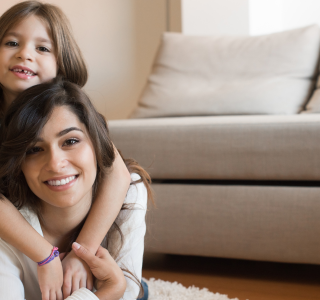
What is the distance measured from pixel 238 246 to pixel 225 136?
0.34m

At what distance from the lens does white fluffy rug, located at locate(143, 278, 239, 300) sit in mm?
1148

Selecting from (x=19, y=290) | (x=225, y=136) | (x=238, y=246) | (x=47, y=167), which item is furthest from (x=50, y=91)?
(x=238, y=246)

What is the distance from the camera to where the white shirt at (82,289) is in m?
0.87

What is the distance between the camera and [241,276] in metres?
1.35

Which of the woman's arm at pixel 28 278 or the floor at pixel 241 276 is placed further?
the floor at pixel 241 276

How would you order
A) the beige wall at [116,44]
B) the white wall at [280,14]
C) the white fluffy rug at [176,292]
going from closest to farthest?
1. the white fluffy rug at [176,292]
2. the white wall at [280,14]
3. the beige wall at [116,44]

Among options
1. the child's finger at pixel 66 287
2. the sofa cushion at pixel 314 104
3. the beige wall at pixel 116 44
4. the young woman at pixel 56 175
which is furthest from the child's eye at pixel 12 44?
the beige wall at pixel 116 44

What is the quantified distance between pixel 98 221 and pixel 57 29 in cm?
53

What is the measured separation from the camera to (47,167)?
0.89 meters

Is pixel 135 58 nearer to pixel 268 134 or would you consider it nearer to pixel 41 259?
pixel 268 134

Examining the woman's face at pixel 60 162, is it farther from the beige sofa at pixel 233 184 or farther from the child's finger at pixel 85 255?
the beige sofa at pixel 233 184

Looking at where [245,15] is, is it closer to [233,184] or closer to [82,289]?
[233,184]

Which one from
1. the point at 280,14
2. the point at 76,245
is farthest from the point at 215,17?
the point at 76,245

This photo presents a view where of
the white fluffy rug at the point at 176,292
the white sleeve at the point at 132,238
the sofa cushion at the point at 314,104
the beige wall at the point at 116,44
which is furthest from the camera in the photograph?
the beige wall at the point at 116,44
